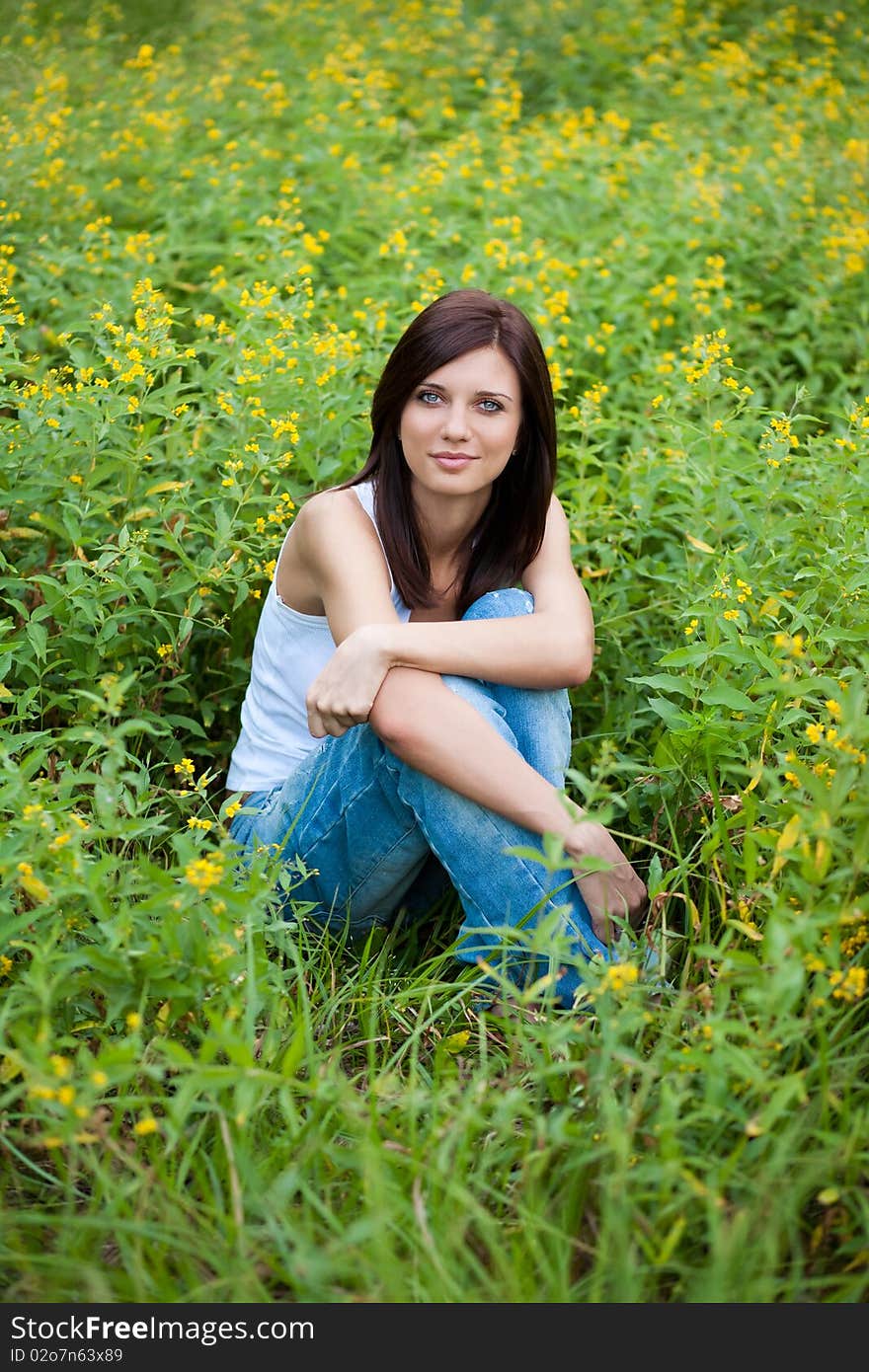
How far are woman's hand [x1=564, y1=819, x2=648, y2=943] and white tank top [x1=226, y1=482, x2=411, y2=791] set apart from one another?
69 centimetres

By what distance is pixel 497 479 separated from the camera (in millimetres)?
2852

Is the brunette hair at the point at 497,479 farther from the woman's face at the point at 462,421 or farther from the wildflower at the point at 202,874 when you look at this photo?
the wildflower at the point at 202,874

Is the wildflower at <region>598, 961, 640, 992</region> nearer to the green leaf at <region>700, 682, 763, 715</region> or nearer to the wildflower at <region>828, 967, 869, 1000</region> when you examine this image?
the wildflower at <region>828, 967, 869, 1000</region>

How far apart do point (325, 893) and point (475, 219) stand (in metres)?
3.25

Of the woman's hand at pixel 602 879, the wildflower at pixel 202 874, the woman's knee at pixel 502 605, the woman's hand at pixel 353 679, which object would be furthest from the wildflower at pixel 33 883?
the woman's knee at pixel 502 605

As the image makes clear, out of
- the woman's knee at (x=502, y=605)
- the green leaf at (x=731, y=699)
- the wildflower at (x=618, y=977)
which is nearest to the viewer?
the wildflower at (x=618, y=977)

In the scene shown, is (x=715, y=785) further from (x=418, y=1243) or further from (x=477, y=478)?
(x=418, y=1243)

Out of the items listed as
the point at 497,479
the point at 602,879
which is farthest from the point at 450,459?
the point at 602,879

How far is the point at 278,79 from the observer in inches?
233

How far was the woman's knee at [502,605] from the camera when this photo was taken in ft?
8.30

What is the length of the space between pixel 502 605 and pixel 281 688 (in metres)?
0.54

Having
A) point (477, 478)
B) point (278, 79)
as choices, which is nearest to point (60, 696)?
point (477, 478)

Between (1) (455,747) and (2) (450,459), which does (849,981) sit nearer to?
(1) (455,747)

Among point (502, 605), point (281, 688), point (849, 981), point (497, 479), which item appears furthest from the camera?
point (497, 479)
